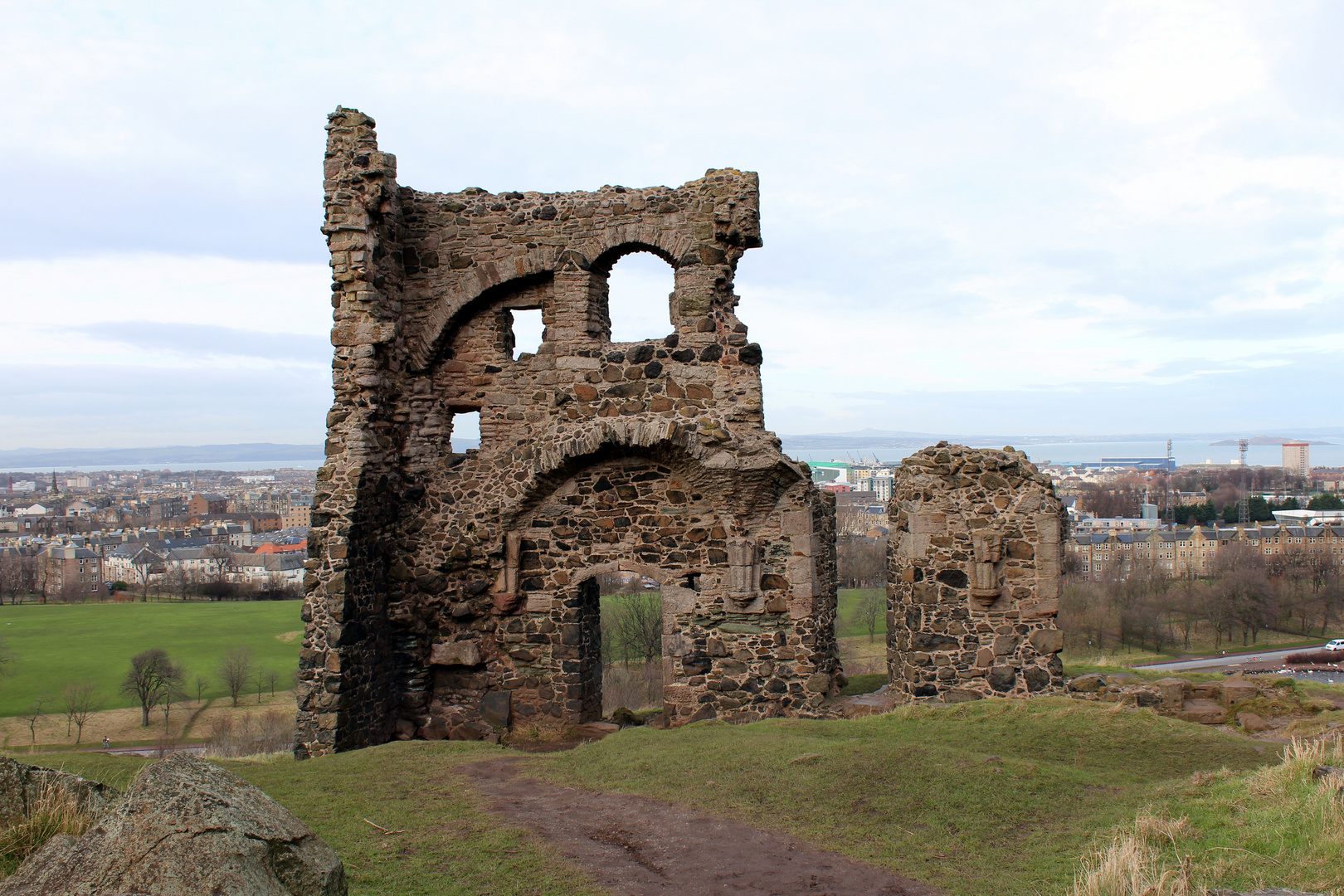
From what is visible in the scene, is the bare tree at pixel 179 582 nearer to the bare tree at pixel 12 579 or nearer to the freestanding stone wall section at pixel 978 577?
the bare tree at pixel 12 579

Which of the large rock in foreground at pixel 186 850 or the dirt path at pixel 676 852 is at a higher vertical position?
the large rock in foreground at pixel 186 850

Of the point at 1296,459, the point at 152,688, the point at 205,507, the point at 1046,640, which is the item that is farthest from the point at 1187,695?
the point at 1296,459

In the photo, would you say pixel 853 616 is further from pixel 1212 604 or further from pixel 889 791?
pixel 889 791

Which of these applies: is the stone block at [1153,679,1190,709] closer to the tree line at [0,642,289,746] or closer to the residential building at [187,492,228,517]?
the tree line at [0,642,289,746]

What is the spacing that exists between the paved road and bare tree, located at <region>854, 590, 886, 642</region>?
12880 mm

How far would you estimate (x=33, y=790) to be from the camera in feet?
13.7

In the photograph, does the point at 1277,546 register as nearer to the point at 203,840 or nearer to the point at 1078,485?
the point at 1078,485

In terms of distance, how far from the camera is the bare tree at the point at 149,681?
39531 mm

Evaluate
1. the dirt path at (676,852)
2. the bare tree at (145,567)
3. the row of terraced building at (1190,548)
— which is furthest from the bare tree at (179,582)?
the dirt path at (676,852)

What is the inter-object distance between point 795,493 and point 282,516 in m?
147

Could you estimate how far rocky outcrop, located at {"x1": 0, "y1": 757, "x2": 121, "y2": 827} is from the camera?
13.5 ft

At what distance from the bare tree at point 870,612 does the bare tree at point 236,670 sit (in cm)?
3137

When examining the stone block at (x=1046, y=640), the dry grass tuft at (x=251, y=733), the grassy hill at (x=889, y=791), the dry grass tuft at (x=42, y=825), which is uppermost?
the dry grass tuft at (x=42, y=825)

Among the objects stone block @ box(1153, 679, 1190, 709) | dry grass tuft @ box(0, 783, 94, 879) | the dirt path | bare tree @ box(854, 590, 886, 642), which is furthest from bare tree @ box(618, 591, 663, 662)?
dry grass tuft @ box(0, 783, 94, 879)
